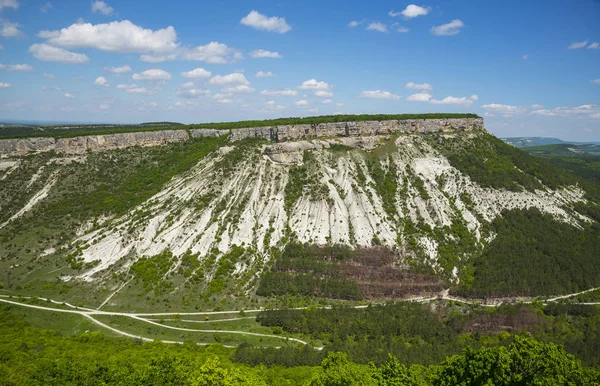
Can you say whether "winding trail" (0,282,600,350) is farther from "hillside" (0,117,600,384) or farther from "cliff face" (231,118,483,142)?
"cliff face" (231,118,483,142)

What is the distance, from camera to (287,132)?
114375 millimetres

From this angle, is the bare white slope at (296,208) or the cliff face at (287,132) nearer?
the bare white slope at (296,208)

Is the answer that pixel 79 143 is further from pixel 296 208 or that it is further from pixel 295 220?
pixel 295 220

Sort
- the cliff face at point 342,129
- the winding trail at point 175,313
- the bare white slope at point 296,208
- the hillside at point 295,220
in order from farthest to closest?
the cliff face at point 342,129, the bare white slope at point 296,208, the hillside at point 295,220, the winding trail at point 175,313

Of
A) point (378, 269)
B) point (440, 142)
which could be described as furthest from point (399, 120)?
point (378, 269)

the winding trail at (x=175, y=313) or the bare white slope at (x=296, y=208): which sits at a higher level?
the bare white slope at (x=296, y=208)

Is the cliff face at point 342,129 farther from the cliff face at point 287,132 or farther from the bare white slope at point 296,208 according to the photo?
the bare white slope at point 296,208

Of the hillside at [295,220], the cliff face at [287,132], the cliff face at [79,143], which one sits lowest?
the hillside at [295,220]

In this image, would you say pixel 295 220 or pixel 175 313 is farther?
pixel 295 220

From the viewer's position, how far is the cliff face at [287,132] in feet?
354

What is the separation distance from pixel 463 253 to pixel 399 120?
4866cm

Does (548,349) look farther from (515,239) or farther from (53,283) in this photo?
(53,283)

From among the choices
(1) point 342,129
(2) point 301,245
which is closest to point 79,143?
(2) point 301,245

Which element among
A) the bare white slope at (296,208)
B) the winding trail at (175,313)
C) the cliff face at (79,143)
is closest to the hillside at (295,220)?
the bare white slope at (296,208)
